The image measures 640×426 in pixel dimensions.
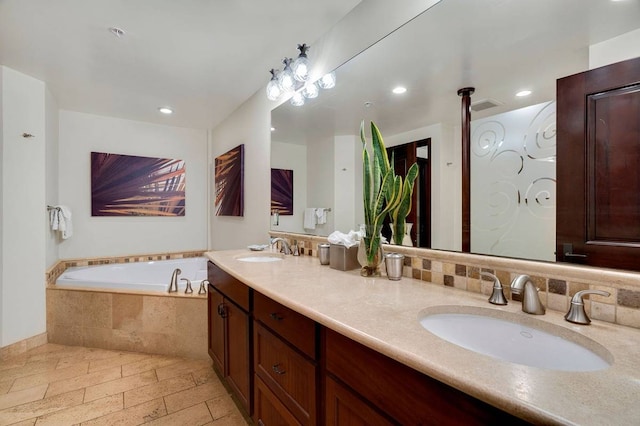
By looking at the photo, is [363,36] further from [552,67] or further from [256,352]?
[256,352]

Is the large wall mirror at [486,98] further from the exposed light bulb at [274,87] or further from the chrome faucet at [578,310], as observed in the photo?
the exposed light bulb at [274,87]

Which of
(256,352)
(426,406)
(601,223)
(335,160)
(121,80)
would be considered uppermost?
(121,80)

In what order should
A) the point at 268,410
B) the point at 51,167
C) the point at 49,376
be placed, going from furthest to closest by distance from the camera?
the point at 51,167, the point at 49,376, the point at 268,410

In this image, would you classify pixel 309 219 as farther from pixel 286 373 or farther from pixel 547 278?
pixel 547 278

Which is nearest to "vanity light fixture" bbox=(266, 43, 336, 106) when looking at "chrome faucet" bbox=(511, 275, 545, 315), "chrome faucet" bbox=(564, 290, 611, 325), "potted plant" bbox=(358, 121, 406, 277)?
"potted plant" bbox=(358, 121, 406, 277)

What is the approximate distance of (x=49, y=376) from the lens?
209 cm

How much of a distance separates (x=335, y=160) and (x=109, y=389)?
212 cm

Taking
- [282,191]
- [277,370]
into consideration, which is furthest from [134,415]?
[282,191]

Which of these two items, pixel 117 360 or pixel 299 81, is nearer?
pixel 299 81

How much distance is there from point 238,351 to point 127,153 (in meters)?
3.03

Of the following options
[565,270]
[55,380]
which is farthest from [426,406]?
[55,380]

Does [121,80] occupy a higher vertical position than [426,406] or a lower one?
higher

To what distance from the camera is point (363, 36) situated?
1600 millimetres

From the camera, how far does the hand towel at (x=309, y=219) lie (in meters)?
2.10
